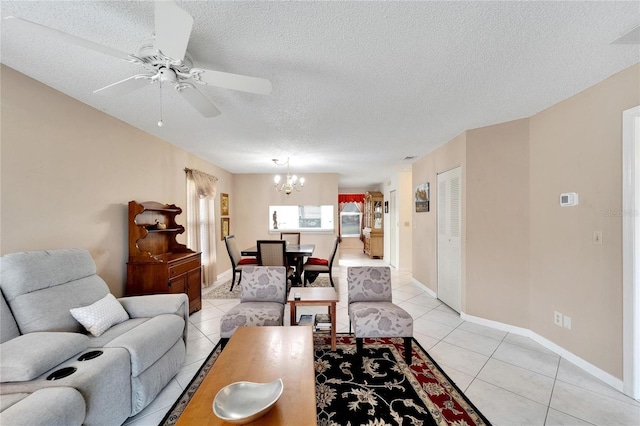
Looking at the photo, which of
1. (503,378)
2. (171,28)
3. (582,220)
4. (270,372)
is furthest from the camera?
(582,220)

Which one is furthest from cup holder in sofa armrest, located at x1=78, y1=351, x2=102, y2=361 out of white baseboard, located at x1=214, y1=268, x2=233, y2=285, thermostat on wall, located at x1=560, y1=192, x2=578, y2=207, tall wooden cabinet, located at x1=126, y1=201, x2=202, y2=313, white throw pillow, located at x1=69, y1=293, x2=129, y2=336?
thermostat on wall, located at x1=560, y1=192, x2=578, y2=207

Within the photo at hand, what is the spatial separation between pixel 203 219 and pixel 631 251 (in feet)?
18.9

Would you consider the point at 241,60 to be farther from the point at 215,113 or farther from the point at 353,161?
the point at 353,161

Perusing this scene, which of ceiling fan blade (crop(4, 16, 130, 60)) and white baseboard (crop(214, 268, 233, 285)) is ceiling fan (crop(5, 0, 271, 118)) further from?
white baseboard (crop(214, 268, 233, 285))

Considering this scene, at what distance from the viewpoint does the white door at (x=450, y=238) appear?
3.56 m

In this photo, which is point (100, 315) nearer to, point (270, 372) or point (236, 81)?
point (270, 372)

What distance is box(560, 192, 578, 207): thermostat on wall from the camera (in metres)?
2.39

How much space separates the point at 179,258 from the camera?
3.26m

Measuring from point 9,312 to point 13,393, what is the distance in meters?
0.68

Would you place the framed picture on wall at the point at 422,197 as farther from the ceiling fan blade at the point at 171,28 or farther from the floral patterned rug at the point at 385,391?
the ceiling fan blade at the point at 171,28

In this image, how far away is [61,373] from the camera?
1412mm

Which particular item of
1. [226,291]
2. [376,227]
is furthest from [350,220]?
[226,291]

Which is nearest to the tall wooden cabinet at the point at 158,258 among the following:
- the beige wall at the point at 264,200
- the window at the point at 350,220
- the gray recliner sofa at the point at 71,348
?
the gray recliner sofa at the point at 71,348

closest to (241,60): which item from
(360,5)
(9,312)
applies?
(360,5)
